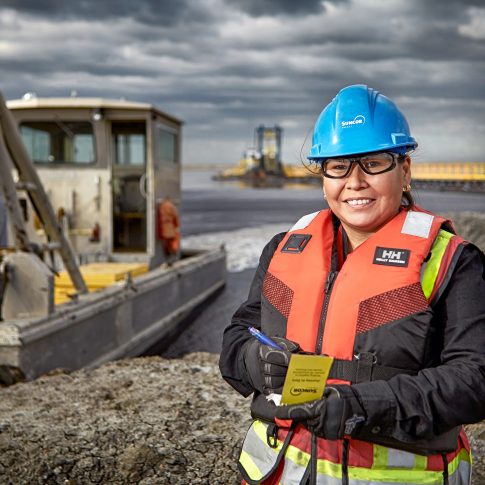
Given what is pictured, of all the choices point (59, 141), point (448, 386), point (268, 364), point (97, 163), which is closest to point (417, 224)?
point (448, 386)

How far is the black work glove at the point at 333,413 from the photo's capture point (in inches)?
59.1

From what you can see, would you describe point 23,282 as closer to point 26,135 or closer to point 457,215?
point 26,135

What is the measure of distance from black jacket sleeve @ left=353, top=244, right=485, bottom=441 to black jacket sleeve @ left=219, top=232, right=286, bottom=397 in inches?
17.1

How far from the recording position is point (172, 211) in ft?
35.7

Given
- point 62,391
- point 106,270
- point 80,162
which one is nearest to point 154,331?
point 106,270

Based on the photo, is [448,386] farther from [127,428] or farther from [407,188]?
[127,428]

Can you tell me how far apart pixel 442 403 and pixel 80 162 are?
959cm

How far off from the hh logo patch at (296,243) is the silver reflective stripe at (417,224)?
0.29m

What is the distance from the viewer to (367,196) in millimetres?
1714

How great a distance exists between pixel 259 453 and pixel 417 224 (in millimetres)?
787

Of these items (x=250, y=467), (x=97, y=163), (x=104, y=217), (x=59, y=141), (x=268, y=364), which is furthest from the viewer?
(x=104, y=217)

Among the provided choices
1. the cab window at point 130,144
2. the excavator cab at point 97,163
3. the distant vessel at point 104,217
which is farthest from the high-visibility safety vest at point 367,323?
the cab window at point 130,144

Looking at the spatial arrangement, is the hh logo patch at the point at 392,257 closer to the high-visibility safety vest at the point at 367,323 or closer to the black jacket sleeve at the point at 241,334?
the high-visibility safety vest at the point at 367,323

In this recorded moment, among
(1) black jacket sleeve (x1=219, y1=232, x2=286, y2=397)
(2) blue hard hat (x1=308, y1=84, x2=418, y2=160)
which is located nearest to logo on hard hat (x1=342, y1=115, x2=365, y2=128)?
(2) blue hard hat (x1=308, y1=84, x2=418, y2=160)
